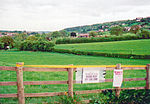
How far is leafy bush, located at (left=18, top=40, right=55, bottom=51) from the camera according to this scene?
40.6 meters

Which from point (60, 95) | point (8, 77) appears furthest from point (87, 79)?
point (8, 77)

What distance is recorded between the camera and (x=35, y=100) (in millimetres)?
5582

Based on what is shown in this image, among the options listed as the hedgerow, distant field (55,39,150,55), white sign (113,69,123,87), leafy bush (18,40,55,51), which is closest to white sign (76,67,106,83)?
white sign (113,69,123,87)

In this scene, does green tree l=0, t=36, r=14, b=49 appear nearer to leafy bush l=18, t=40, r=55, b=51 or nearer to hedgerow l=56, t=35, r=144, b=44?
leafy bush l=18, t=40, r=55, b=51

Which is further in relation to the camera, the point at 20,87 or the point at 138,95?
the point at 138,95

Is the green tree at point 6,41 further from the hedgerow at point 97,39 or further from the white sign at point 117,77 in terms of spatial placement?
the white sign at point 117,77

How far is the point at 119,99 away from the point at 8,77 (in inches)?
259

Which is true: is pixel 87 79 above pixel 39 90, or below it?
above

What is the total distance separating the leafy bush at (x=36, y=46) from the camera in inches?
1598

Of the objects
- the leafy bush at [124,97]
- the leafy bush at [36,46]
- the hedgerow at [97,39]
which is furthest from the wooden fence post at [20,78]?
the hedgerow at [97,39]

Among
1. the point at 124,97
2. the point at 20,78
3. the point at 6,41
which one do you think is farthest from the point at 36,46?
the point at 124,97

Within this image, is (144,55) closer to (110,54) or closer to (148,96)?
(110,54)

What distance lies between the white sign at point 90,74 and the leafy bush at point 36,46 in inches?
1393

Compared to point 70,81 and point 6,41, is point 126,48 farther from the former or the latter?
point 6,41
